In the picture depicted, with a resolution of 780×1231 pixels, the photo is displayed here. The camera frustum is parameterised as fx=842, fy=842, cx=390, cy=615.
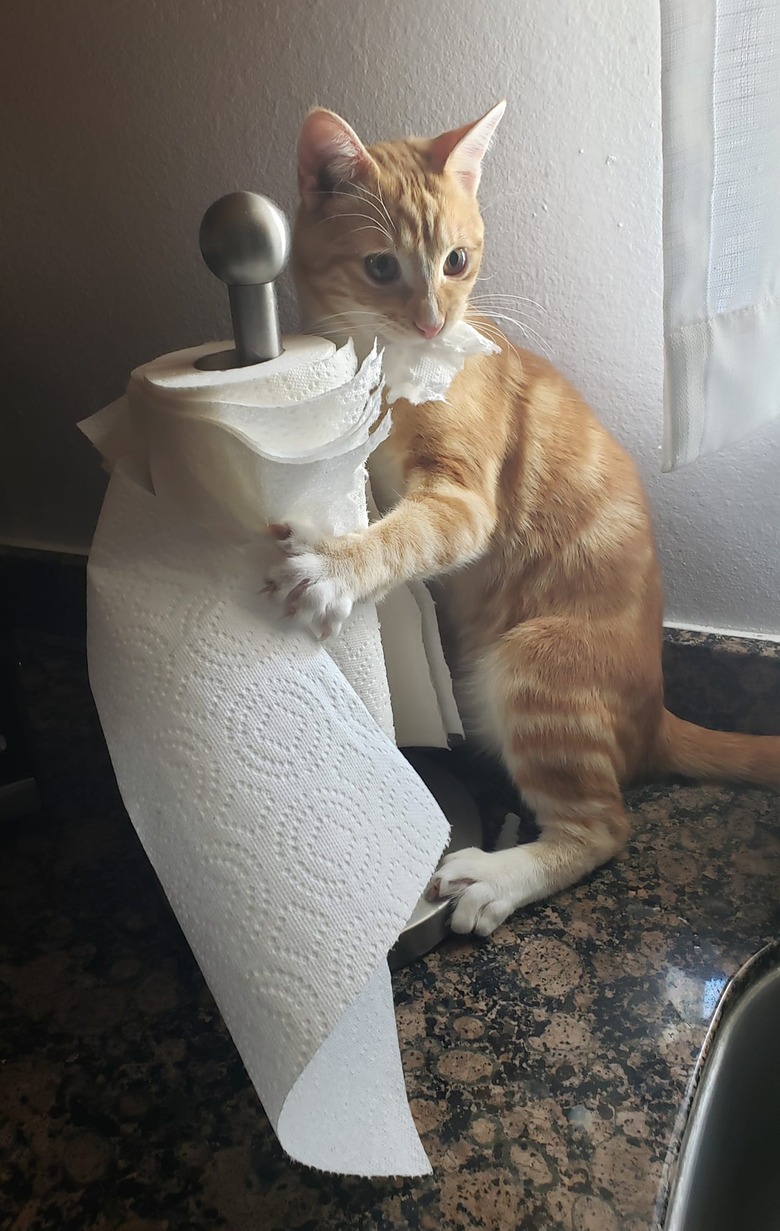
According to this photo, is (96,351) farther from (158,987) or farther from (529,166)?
(158,987)

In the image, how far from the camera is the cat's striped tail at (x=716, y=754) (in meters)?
0.75

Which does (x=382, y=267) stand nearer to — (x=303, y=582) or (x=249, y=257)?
(x=249, y=257)

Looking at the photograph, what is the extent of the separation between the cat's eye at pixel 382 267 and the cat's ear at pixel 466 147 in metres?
0.08

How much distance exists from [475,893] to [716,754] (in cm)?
28

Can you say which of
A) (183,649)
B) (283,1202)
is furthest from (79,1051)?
(183,649)

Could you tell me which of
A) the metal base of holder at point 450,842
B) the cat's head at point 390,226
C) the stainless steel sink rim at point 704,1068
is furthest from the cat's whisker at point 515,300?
the stainless steel sink rim at point 704,1068

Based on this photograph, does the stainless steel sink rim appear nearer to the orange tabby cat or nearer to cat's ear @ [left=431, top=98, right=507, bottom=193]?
the orange tabby cat

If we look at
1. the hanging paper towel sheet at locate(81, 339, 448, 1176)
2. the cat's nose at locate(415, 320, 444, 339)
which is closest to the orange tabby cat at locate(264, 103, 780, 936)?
the cat's nose at locate(415, 320, 444, 339)

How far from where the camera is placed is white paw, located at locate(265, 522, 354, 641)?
49 cm

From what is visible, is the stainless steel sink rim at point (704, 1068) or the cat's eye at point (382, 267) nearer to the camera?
the stainless steel sink rim at point (704, 1068)

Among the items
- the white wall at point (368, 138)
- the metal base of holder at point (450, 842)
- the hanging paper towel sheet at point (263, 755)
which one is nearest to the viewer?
the hanging paper towel sheet at point (263, 755)

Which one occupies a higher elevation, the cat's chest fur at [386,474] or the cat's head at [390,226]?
the cat's head at [390,226]

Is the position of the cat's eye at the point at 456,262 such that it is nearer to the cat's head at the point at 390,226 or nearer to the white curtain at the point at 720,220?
the cat's head at the point at 390,226

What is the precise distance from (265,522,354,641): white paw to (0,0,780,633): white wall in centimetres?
42
